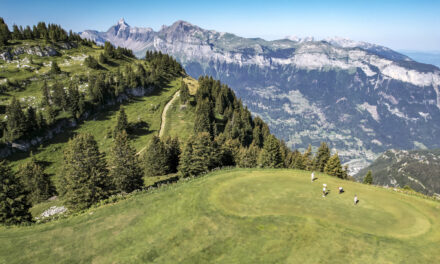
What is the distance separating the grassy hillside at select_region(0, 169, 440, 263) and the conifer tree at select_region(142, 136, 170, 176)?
41.1 metres

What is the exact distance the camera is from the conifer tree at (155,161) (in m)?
84.3

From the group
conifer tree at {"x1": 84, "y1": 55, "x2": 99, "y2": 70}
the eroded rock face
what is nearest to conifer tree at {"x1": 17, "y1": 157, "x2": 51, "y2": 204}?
conifer tree at {"x1": 84, "y1": 55, "x2": 99, "y2": 70}

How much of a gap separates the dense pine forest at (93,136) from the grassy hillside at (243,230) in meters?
13.7

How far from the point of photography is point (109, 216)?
38.2 meters

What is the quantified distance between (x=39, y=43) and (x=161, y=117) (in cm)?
10585

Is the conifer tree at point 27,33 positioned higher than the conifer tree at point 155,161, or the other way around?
the conifer tree at point 27,33

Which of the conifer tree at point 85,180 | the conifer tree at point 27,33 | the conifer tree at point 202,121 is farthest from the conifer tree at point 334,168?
the conifer tree at point 27,33

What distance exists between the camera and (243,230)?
3167cm

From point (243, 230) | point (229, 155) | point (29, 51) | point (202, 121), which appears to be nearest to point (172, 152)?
point (229, 155)

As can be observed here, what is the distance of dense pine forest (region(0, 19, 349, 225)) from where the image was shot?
5047 cm

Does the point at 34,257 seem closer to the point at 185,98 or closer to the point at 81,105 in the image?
the point at 81,105

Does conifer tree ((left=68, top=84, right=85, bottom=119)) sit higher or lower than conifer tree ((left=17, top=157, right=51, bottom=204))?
higher

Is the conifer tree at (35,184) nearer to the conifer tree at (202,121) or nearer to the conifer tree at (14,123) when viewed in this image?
the conifer tree at (14,123)

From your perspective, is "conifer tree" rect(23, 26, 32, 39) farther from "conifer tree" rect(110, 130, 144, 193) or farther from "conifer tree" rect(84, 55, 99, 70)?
"conifer tree" rect(110, 130, 144, 193)
